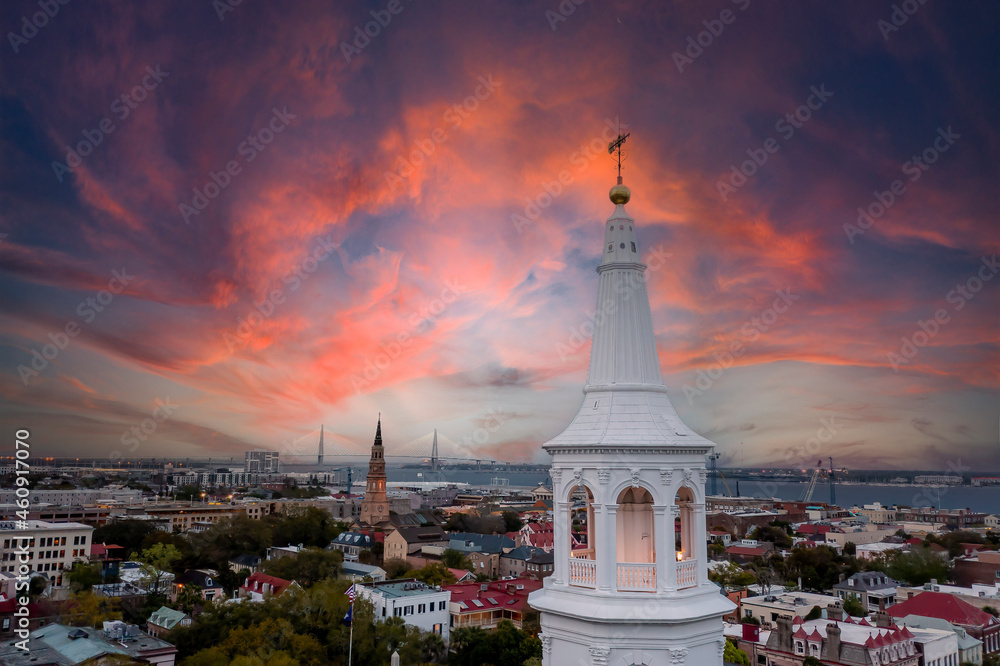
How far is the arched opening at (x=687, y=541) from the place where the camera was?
1241 centimetres

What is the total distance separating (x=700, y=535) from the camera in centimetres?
1289

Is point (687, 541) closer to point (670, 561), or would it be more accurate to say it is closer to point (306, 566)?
point (670, 561)

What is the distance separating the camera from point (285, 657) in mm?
44438

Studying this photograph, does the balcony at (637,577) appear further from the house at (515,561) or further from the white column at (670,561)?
the house at (515,561)

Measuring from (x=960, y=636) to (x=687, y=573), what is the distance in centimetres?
6362

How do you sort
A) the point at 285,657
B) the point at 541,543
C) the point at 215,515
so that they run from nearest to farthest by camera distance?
the point at 285,657 → the point at 541,543 → the point at 215,515

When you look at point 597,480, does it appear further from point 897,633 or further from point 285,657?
point 897,633

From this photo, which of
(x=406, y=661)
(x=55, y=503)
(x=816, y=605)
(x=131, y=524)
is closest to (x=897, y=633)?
(x=816, y=605)

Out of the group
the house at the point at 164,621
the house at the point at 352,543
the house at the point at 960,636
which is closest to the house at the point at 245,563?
the house at the point at 352,543

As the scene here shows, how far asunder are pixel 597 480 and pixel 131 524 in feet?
371

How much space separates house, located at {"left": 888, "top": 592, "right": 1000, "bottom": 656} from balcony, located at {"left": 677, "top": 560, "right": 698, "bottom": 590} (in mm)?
66204

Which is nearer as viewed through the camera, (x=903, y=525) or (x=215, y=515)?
(x=215, y=515)

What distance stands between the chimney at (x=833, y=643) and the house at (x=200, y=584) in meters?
54.5

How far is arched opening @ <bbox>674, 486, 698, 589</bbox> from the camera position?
12406mm
